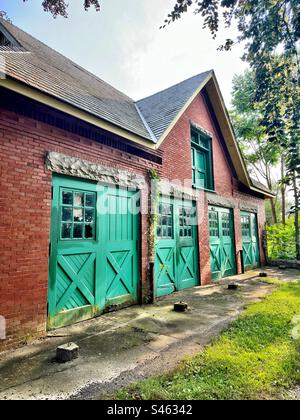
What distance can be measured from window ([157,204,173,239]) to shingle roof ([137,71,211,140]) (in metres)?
2.02

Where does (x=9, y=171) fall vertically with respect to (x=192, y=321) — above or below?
above

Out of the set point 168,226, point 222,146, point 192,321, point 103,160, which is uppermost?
point 222,146

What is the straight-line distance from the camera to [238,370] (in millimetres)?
2760

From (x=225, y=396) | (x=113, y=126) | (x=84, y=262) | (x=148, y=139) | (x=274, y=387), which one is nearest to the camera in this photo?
(x=225, y=396)

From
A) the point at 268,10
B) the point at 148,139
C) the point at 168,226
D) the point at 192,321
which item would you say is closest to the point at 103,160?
the point at 148,139

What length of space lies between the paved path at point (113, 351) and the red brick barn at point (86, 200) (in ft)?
1.62

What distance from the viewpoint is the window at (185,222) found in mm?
7727

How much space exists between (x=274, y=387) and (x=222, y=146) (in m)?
9.55

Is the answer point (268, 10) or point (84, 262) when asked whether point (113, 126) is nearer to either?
point (84, 262)

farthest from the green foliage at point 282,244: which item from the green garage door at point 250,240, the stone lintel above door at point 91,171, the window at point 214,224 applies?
the stone lintel above door at point 91,171

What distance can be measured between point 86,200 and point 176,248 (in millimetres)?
3478

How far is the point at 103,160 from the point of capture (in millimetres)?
5363

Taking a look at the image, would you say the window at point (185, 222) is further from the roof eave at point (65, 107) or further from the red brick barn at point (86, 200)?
the roof eave at point (65, 107)

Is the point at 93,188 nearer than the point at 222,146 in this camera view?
Yes
